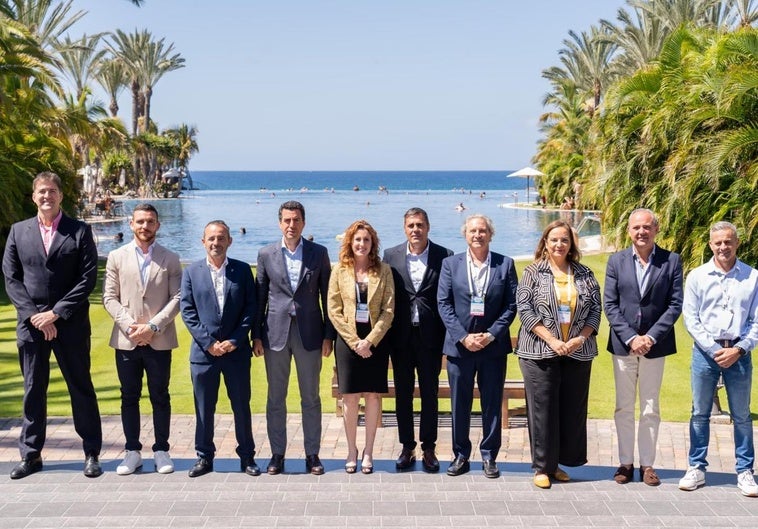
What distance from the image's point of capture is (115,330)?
6352mm

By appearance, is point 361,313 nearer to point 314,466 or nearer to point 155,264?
point 314,466

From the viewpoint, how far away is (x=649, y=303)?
6.13 meters

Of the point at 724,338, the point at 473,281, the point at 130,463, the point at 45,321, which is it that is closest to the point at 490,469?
the point at 473,281

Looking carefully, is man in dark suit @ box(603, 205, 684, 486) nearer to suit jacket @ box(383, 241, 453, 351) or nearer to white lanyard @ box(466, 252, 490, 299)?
white lanyard @ box(466, 252, 490, 299)

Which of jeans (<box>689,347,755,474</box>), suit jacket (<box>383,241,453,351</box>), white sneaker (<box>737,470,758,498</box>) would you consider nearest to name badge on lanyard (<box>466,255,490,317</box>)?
suit jacket (<box>383,241,453,351</box>)

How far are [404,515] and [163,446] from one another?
6.67 feet

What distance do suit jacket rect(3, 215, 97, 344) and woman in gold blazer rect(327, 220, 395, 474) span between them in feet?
5.98

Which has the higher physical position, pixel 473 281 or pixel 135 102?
pixel 135 102

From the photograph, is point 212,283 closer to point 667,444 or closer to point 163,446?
point 163,446

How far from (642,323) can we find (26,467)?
4.67 meters

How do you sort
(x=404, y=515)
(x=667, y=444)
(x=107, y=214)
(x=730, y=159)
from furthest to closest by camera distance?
(x=107, y=214) → (x=730, y=159) → (x=667, y=444) → (x=404, y=515)

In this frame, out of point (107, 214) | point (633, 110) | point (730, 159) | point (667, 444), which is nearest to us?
point (667, 444)

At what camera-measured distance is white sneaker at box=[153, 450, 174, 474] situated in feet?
21.1

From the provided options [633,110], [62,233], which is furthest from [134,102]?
[62,233]
